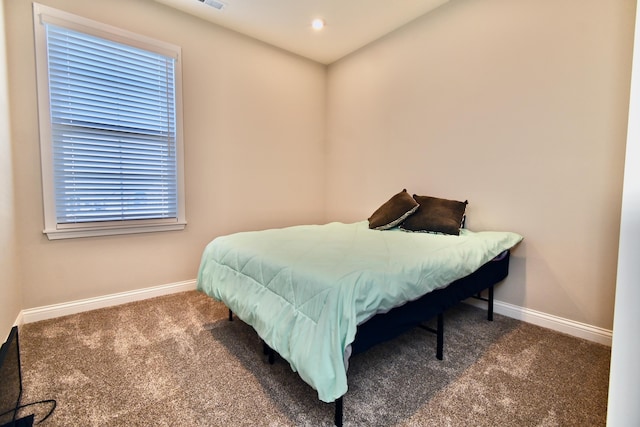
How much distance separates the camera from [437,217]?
254 centimetres

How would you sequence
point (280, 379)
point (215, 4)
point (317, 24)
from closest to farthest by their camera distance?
point (280, 379)
point (215, 4)
point (317, 24)

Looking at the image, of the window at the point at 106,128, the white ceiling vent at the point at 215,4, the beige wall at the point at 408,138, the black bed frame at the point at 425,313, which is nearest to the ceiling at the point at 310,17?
the white ceiling vent at the point at 215,4

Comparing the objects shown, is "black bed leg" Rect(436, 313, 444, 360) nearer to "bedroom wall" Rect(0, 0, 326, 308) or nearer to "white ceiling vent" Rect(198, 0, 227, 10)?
"bedroom wall" Rect(0, 0, 326, 308)

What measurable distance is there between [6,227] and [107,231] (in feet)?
2.22

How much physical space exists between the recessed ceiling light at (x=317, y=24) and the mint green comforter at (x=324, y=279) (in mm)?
2209

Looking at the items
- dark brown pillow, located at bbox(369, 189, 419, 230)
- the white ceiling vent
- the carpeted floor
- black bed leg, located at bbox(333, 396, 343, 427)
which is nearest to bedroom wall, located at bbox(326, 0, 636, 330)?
dark brown pillow, located at bbox(369, 189, 419, 230)

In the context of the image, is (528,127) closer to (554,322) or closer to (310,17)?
(554,322)

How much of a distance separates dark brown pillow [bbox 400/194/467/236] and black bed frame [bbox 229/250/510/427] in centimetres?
42

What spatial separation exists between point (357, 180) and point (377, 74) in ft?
4.13

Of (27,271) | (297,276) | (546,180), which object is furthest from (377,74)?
(27,271)

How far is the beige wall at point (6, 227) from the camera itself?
1.83 meters

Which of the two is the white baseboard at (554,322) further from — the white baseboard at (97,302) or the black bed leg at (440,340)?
the white baseboard at (97,302)

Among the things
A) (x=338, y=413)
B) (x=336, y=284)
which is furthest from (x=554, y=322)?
(x=336, y=284)

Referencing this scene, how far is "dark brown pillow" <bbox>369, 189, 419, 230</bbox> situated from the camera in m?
2.74
